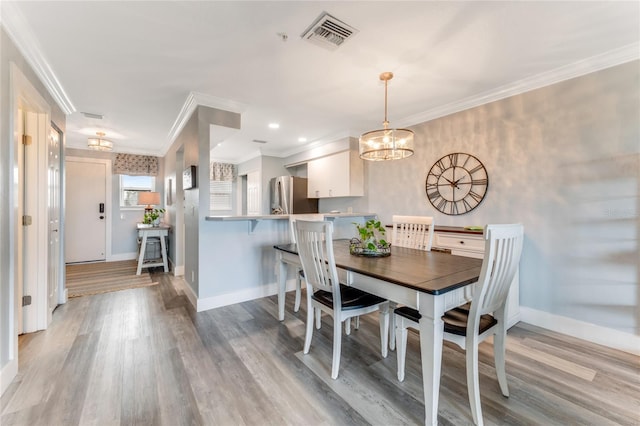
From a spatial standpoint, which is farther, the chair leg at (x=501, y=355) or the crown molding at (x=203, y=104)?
the crown molding at (x=203, y=104)

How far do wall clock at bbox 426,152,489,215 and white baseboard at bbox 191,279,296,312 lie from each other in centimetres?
239

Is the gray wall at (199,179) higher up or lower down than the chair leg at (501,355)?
higher up

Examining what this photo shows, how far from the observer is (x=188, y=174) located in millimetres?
3379

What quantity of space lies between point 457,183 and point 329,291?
92.4 inches

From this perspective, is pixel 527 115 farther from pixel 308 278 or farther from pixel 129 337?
pixel 129 337

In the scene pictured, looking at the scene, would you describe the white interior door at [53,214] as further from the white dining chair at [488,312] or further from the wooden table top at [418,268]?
the white dining chair at [488,312]

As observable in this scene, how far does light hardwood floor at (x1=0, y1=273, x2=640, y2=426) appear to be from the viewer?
1.54 meters

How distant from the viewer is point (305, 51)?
220 cm

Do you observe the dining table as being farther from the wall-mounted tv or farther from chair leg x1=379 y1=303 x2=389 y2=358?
the wall-mounted tv

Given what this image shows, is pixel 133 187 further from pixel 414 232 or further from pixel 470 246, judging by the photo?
pixel 470 246

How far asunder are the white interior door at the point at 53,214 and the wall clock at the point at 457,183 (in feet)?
14.2

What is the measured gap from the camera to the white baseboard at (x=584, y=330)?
223 cm

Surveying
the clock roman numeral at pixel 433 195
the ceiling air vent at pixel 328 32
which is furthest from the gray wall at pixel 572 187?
the ceiling air vent at pixel 328 32

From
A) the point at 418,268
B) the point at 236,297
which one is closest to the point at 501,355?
the point at 418,268
